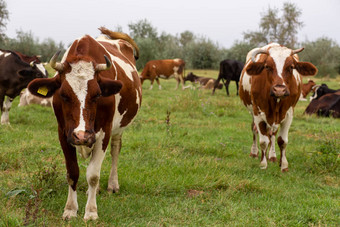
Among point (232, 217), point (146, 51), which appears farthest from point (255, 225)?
point (146, 51)

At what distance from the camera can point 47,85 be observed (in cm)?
331

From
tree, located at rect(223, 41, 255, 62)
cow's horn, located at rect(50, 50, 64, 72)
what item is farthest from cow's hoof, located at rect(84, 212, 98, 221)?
tree, located at rect(223, 41, 255, 62)

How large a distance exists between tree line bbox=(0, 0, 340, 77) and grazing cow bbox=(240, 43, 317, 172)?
33270 mm

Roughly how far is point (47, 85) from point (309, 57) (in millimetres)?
45662

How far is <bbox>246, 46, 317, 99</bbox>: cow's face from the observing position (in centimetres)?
534

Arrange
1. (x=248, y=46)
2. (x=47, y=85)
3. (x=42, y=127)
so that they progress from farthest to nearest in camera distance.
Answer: (x=248, y=46)
(x=42, y=127)
(x=47, y=85)

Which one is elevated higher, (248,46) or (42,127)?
(248,46)

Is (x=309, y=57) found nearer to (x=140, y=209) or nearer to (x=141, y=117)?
(x=141, y=117)

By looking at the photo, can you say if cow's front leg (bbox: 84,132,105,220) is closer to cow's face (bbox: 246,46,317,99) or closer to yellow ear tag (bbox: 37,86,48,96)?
yellow ear tag (bbox: 37,86,48,96)

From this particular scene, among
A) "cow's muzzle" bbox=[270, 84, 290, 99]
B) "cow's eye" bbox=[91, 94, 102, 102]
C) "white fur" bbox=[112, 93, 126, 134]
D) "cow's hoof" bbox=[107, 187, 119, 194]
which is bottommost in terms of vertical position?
"cow's hoof" bbox=[107, 187, 119, 194]

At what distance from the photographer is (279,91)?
206 inches

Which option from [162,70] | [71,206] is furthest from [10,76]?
[162,70]

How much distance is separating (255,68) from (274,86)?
683mm

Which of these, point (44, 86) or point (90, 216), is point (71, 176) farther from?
point (44, 86)
